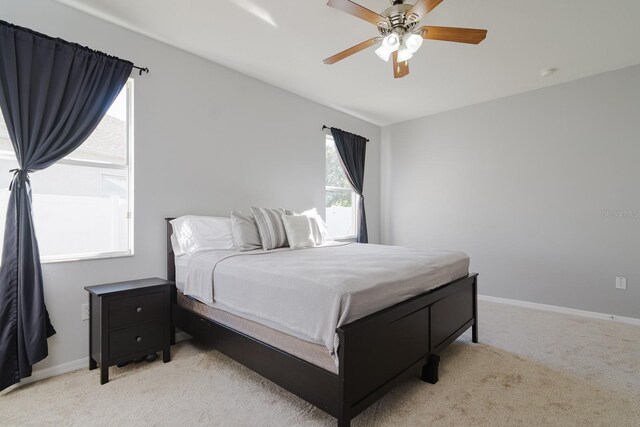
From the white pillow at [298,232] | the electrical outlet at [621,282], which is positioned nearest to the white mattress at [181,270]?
the white pillow at [298,232]

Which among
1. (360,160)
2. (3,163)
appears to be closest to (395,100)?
(360,160)

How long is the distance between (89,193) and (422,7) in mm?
2700

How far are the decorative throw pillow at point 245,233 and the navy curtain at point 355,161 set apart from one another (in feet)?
7.23

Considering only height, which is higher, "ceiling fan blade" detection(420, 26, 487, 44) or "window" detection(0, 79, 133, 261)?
"ceiling fan blade" detection(420, 26, 487, 44)

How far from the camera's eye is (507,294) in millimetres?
4121

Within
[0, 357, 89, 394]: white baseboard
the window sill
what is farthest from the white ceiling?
[0, 357, 89, 394]: white baseboard

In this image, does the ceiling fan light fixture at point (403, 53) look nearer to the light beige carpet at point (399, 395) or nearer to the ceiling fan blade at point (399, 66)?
the ceiling fan blade at point (399, 66)

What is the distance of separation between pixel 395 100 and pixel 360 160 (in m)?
1.06

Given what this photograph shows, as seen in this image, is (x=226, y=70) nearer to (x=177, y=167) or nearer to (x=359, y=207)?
(x=177, y=167)

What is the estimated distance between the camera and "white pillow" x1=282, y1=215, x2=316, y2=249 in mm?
2992

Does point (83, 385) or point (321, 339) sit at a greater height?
point (321, 339)

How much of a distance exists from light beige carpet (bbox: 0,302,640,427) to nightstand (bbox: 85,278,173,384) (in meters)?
0.15

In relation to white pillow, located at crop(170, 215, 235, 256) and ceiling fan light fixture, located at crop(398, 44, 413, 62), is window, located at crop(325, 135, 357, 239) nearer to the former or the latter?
white pillow, located at crop(170, 215, 235, 256)

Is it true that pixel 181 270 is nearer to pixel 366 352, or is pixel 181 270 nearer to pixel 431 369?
pixel 366 352
